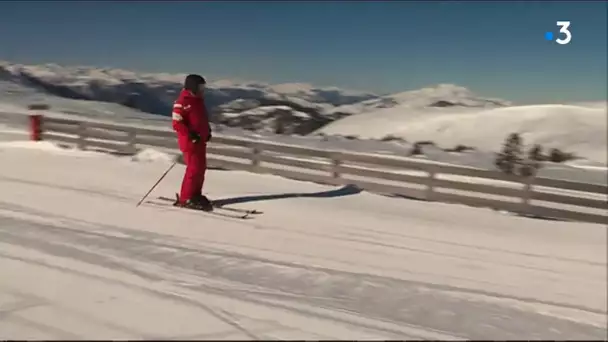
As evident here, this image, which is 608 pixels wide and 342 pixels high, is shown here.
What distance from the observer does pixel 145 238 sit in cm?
706

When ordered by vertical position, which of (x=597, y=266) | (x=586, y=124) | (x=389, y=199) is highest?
(x=586, y=124)

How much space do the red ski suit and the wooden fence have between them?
284cm

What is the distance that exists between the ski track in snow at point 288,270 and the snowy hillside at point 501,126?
301mm

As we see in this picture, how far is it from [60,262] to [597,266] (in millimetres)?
4928

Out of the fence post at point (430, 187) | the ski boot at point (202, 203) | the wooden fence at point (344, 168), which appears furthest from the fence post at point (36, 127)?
the fence post at point (430, 187)

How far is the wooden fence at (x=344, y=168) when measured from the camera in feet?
28.9

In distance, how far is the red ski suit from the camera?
838cm

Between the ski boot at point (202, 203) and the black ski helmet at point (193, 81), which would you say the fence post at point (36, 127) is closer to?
the ski boot at point (202, 203)

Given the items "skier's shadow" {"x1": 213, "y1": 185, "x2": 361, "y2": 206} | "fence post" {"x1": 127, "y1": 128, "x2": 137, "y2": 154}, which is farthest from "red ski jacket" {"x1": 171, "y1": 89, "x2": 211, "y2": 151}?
"fence post" {"x1": 127, "y1": 128, "x2": 137, "y2": 154}

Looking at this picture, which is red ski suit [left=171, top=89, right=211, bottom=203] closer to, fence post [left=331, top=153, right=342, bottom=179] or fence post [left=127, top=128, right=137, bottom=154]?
fence post [left=331, top=153, right=342, bottom=179]

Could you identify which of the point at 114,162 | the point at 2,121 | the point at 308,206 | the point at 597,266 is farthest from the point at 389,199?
the point at 2,121

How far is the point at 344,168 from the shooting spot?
12.8 m

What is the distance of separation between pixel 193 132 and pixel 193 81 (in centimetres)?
75

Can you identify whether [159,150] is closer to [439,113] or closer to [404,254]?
[404,254]
